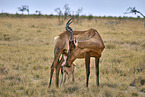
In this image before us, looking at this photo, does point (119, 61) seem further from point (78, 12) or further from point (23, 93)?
point (78, 12)

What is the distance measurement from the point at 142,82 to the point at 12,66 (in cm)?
532

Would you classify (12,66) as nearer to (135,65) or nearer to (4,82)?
(4,82)

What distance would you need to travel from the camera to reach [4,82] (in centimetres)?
562

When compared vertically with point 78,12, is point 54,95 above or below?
below

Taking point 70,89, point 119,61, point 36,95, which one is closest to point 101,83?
point 70,89

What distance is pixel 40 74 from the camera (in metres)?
6.71

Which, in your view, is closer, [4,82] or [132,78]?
[4,82]

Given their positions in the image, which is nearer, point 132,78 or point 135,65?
point 132,78

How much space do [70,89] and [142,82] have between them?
261 cm

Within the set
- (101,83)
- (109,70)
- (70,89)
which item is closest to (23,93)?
(70,89)

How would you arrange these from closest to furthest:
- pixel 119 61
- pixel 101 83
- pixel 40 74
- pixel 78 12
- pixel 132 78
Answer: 1. pixel 101 83
2. pixel 132 78
3. pixel 40 74
4. pixel 119 61
5. pixel 78 12

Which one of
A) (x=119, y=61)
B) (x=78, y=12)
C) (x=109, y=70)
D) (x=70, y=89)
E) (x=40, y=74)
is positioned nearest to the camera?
(x=70, y=89)

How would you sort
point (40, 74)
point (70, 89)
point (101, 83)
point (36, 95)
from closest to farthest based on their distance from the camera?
point (36, 95), point (70, 89), point (101, 83), point (40, 74)

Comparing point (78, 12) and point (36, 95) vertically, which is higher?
point (78, 12)
